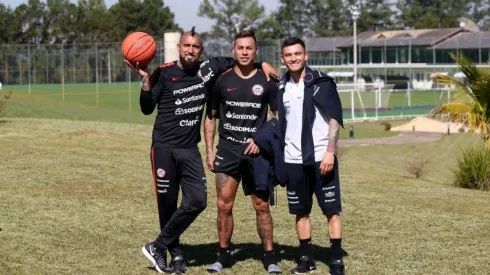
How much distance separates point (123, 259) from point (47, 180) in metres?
5.42

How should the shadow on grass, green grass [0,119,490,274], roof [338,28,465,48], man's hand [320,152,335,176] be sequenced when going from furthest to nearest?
1. roof [338,28,465,48]
2. the shadow on grass
3. green grass [0,119,490,274]
4. man's hand [320,152,335,176]

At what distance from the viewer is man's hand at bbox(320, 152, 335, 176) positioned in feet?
25.4

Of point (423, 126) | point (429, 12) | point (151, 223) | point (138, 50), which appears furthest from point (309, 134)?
point (429, 12)

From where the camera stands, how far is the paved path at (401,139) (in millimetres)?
33766

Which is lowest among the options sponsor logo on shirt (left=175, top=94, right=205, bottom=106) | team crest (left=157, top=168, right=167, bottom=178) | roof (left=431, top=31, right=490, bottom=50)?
team crest (left=157, top=168, right=167, bottom=178)

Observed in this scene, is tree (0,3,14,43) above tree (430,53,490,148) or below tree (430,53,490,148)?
above

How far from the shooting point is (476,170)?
1691cm

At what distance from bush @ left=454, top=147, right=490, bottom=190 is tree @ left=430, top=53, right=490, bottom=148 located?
1.86 ft

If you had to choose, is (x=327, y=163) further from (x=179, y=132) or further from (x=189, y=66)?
(x=189, y=66)

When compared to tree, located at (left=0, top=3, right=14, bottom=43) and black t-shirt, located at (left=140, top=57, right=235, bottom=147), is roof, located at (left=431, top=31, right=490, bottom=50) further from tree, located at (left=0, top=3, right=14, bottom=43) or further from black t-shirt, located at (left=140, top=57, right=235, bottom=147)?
black t-shirt, located at (left=140, top=57, right=235, bottom=147)

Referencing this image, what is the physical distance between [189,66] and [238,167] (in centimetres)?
95

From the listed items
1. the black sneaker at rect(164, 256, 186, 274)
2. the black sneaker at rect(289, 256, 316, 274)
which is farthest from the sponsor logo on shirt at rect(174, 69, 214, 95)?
the black sneaker at rect(289, 256, 316, 274)

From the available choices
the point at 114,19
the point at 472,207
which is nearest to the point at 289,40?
the point at 472,207

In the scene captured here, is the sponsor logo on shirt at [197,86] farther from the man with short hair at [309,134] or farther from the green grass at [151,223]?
the green grass at [151,223]
